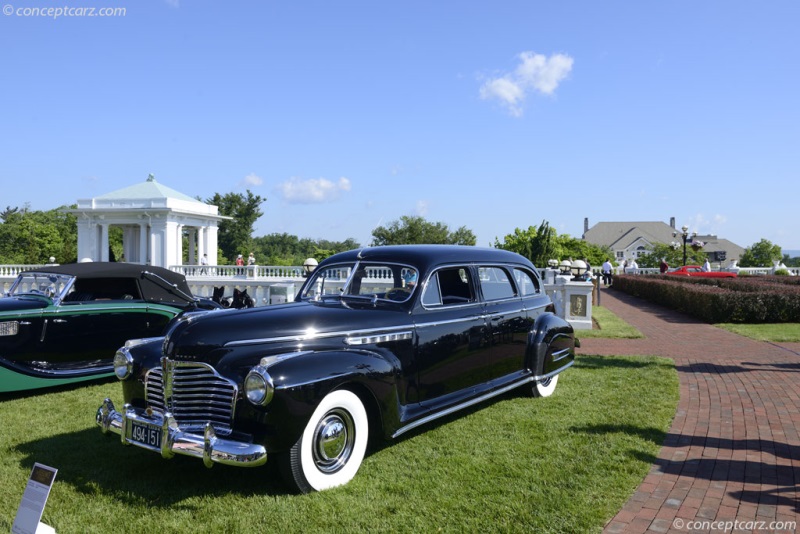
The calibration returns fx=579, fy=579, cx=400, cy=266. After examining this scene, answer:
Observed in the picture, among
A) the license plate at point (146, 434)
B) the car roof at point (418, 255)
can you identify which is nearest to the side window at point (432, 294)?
the car roof at point (418, 255)

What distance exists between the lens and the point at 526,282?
6875mm

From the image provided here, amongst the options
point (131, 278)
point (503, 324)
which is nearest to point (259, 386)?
point (503, 324)

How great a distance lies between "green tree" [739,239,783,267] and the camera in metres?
78.2

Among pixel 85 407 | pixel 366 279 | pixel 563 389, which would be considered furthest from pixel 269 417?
pixel 563 389

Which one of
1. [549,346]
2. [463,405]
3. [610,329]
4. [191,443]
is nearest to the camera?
[191,443]

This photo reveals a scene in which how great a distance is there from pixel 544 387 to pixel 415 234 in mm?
56112

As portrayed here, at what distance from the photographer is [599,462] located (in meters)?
4.72

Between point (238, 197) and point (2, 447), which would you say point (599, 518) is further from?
point (238, 197)

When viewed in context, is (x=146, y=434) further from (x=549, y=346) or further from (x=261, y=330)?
(x=549, y=346)

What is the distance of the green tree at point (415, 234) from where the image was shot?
60.8 m

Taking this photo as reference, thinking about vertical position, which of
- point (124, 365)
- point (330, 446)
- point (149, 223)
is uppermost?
point (149, 223)

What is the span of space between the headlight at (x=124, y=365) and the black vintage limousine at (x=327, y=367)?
1cm

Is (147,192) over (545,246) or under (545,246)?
over

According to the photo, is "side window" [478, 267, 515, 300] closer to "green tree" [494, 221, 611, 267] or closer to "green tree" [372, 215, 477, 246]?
"green tree" [494, 221, 611, 267]
